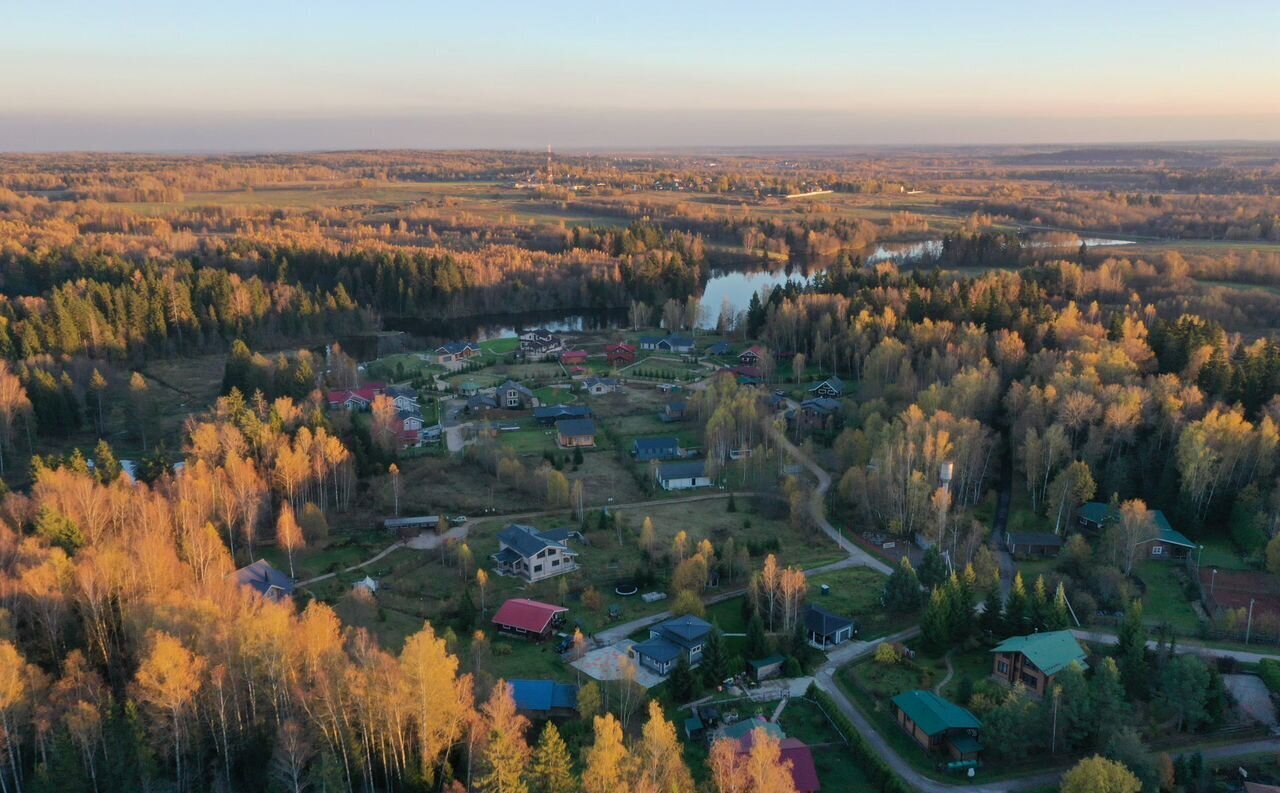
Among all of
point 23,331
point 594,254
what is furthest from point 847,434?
point 594,254

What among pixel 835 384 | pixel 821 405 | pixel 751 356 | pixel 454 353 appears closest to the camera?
pixel 821 405

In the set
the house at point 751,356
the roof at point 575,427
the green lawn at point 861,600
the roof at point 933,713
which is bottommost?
the green lawn at point 861,600

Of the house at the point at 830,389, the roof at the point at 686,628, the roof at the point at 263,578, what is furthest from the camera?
the house at the point at 830,389

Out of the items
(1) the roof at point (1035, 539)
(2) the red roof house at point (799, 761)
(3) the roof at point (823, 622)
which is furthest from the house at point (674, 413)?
(2) the red roof house at point (799, 761)

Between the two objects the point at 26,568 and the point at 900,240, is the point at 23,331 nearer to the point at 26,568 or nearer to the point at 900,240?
the point at 26,568

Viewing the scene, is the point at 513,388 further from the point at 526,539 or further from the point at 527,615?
the point at 527,615

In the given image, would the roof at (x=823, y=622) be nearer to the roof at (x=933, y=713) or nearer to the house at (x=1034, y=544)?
the roof at (x=933, y=713)

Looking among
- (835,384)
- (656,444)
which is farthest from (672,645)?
(835,384)
